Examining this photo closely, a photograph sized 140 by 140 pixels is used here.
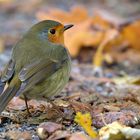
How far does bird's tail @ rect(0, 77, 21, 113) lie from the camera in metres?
3.80

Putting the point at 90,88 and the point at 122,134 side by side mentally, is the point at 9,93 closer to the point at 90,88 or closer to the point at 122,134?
the point at 122,134

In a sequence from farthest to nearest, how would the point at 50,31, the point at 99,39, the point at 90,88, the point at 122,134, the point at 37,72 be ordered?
the point at 99,39 < the point at 90,88 < the point at 50,31 < the point at 37,72 < the point at 122,134

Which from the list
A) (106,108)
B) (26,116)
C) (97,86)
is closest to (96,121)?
(106,108)

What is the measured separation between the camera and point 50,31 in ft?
14.8

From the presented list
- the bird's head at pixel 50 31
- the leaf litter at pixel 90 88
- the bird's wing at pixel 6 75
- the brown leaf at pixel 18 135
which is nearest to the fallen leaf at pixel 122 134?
the leaf litter at pixel 90 88

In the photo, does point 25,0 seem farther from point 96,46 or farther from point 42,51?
point 42,51

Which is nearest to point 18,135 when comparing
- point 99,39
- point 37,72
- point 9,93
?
point 9,93

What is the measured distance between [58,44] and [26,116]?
2.22 feet

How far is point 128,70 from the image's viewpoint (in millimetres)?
6465

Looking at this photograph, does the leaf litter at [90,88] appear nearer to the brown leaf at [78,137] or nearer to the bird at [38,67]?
the brown leaf at [78,137]

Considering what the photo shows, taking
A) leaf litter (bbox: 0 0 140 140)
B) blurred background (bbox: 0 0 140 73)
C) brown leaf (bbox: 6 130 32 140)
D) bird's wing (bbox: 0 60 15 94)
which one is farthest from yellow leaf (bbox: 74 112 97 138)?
blurred background (bbox: 0 0 140 73)

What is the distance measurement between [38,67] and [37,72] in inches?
2.2

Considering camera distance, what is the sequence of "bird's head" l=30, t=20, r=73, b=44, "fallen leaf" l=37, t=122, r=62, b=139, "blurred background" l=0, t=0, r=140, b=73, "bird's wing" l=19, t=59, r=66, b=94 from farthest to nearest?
"blurred background" l=0, t=0, r=140, b=73 < "bird's head" l=30, t=20, r=73, b=44 < "bird's wing" l=19, t=59, r=66, b=94 < "fallen leaf" l=37, t=122, r=62, b=139

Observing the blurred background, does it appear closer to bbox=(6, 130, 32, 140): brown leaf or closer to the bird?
the bird
